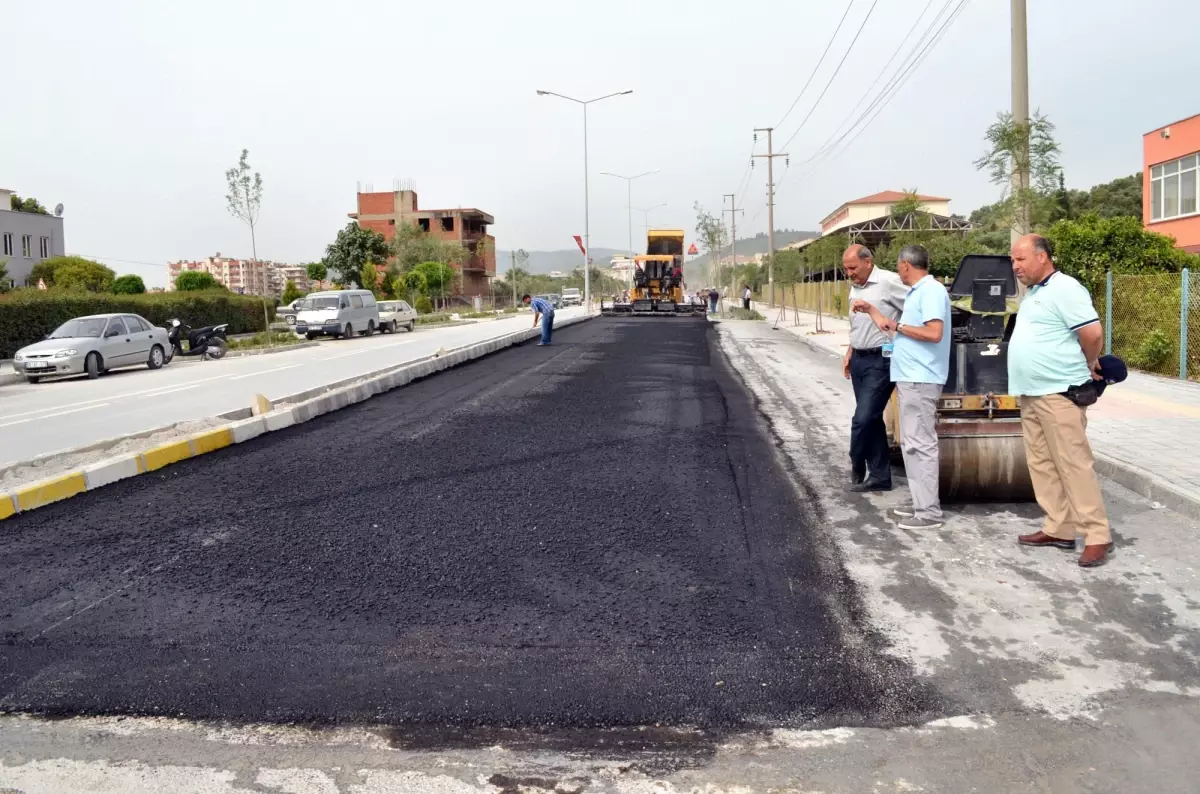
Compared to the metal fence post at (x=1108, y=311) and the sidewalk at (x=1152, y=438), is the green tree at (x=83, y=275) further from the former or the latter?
the sidewalk at (x=1152, y=438)

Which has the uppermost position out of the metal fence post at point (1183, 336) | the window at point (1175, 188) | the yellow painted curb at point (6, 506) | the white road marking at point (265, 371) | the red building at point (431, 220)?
the red building at point (431, 220)

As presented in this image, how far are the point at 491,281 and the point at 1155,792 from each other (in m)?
107

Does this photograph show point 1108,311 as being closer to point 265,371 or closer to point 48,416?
point 48,416

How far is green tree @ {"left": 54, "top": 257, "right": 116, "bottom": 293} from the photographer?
4816 cm

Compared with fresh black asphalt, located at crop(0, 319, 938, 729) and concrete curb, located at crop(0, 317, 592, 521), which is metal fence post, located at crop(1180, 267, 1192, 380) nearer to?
fresh black asphalt, located at crop(0, 319, 938, 729)

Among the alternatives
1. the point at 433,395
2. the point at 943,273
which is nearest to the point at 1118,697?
the point at 433,395

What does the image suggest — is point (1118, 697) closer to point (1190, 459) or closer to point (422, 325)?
point (1190, 459)

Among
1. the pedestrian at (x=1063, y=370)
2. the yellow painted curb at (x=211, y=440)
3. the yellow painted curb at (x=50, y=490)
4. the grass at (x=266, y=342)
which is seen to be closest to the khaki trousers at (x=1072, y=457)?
the pedestrian at (x=1063, y=370)

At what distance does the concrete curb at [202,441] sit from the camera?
739cm

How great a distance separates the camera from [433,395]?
14648 mm

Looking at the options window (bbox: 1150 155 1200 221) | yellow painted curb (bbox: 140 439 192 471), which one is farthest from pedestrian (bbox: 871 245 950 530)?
window (bbox: 1150 155 1200 221)

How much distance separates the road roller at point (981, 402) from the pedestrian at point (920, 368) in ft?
0.62

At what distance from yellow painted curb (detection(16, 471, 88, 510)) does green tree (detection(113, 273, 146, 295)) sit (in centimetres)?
5130

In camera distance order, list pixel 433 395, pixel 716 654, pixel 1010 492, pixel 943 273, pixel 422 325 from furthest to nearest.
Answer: pixel 422 325, pixel 943 273, pixel 433 395, pixel 1010 492, pixel 716 654
